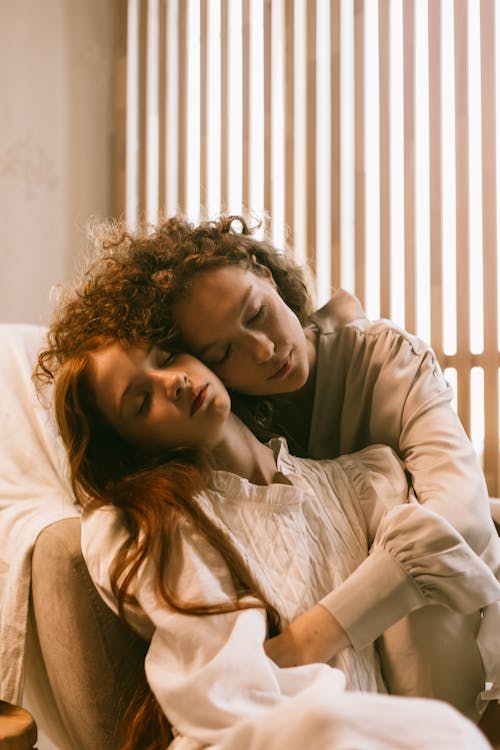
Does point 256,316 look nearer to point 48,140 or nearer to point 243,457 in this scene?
point 243,457

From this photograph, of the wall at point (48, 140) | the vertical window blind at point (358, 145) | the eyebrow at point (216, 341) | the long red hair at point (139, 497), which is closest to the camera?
the long red hair at point (139, 497)

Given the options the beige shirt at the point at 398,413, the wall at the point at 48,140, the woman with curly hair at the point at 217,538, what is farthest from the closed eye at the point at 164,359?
the wall at the point at 48,140

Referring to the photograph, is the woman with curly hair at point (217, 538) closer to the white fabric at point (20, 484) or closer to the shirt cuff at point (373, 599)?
the shirt cuff at point (373, 599)

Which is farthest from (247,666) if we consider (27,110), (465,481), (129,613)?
(27,110)

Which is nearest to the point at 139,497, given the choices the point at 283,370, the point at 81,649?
the point at 81,649

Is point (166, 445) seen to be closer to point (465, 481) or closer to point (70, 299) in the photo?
point (70, 299)

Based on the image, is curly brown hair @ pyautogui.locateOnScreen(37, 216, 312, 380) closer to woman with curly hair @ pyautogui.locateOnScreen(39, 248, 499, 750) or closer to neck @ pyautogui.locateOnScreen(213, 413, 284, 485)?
woman with curly hair @ pyautogui.locateOnScreen(39, 248, 499, 750)

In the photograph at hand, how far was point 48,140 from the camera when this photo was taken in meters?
2.72

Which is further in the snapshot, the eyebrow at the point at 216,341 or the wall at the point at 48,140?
the wall at the point at 48,140

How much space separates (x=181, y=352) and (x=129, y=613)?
39 centimetres

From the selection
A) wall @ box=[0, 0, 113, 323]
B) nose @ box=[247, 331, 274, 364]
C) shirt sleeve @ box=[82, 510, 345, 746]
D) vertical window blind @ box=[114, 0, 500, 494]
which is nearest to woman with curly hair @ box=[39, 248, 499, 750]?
shirt sleeve @ box=[82, 510, 345, 746]

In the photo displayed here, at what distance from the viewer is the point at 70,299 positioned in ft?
4.44

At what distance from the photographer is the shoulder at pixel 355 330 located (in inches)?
56.1

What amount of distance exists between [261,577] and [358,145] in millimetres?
1636
